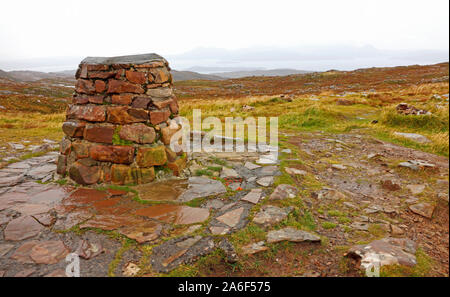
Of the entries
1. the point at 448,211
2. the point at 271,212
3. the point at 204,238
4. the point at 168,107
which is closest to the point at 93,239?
the point at 204,238

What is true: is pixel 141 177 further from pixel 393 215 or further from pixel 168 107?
pixel 393 215

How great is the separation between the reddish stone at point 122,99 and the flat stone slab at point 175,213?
1.93m

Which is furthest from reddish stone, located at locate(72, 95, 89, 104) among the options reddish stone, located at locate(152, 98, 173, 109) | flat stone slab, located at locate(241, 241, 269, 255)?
flat stone slab, located at locate(241, 241, 269, 255)

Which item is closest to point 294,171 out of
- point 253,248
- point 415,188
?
point 415,188

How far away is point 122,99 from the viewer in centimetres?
442

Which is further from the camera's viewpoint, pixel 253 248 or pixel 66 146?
pixel 66 146

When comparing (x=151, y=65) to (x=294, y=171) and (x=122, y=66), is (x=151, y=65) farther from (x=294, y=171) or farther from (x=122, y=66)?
(x=294, y=171)

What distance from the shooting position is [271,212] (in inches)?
133

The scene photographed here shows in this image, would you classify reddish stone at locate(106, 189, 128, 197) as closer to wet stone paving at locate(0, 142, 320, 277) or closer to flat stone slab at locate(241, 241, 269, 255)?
wet stone paving at locate(0, 142, 320, 277)

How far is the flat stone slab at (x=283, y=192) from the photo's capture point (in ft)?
12.4

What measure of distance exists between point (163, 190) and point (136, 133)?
1.12m

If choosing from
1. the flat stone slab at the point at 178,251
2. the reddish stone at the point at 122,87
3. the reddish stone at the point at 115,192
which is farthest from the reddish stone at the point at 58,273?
the reddish stone at the point at 122,87

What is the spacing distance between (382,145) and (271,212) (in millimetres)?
4382

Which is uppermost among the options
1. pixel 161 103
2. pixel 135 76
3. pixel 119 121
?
pixel 135 76
